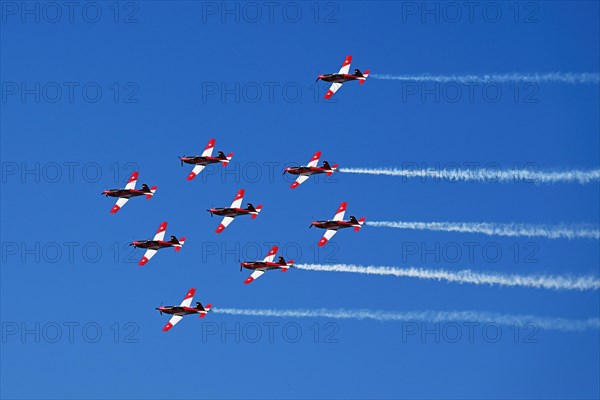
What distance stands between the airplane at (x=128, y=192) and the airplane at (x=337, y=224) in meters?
16.4

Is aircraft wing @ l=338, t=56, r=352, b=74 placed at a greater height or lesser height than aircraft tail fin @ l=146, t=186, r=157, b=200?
greater

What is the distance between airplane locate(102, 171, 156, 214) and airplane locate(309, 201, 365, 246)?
54.0 ft

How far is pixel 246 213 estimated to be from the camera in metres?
132

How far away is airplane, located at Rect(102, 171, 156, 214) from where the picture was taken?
131750 mm

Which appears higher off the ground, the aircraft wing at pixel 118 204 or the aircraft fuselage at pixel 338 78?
the aircraft fuselage at pixel 338 78

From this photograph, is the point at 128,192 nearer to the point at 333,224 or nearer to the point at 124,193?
the point at 124,193

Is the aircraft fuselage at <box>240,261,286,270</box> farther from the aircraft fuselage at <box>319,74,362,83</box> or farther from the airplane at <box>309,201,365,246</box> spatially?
the aircraft fuselage at <box>319,74,362,83</box>

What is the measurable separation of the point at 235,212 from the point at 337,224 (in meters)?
10.8

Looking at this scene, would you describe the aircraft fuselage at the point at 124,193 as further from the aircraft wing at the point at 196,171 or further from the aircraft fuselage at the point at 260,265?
the aircraft fuselage at the point at 260,265

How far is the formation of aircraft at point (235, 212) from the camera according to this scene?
423ft

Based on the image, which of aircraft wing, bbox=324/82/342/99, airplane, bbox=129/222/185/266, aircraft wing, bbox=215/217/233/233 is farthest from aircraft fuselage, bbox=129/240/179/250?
aircraft wing, bbox=324/82/342/99

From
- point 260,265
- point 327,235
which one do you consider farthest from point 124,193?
point 327,235

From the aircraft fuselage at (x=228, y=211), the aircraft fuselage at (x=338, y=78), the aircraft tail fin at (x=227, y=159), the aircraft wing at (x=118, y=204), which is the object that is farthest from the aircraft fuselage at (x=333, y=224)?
the aircraft wing at (x=118, y=204)

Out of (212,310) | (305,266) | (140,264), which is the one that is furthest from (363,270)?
(140,264)
